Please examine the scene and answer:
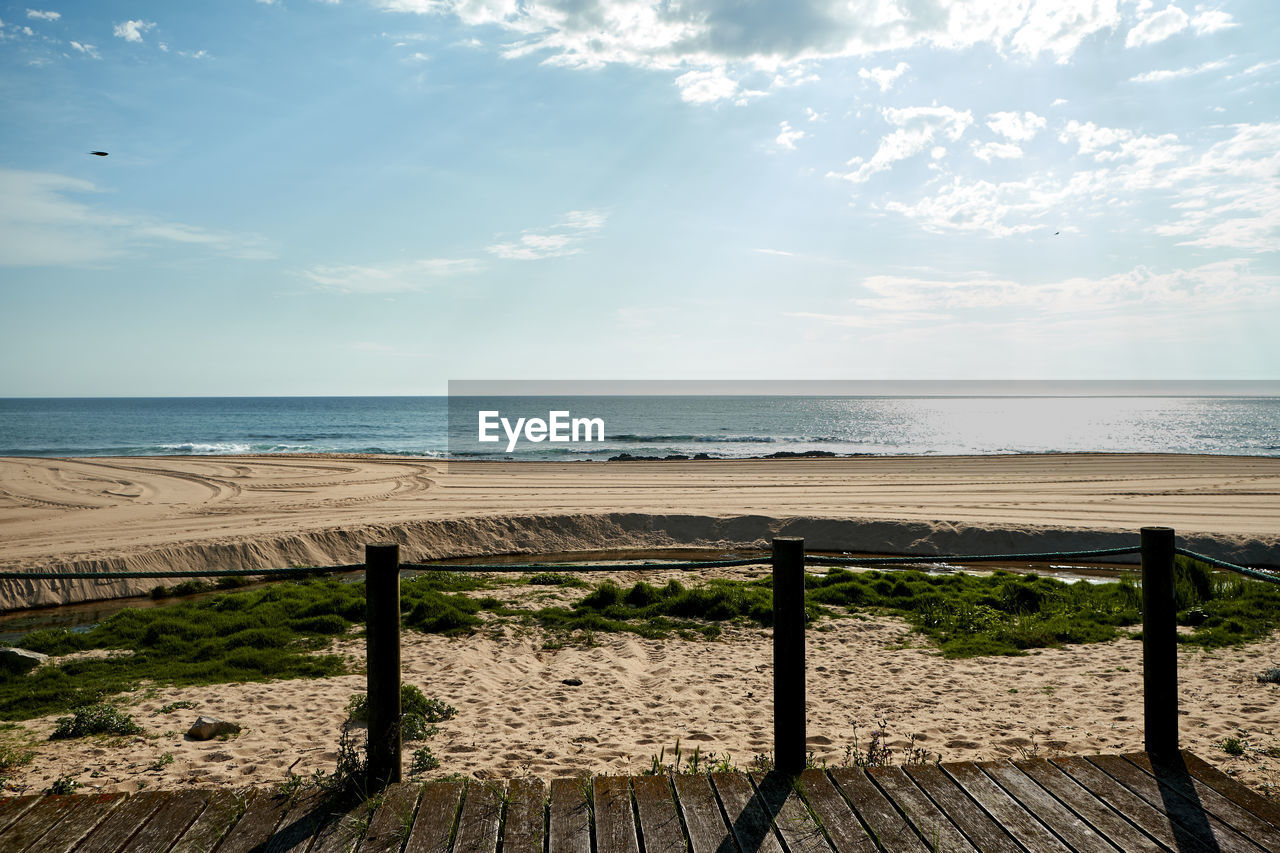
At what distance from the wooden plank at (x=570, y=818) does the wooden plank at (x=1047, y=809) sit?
77.0 inches

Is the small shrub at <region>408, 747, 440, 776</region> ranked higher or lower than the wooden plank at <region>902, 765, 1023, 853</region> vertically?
lower

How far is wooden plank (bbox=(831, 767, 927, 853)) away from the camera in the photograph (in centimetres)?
313

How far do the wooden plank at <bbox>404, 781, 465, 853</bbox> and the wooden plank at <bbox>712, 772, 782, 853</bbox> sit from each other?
120cm

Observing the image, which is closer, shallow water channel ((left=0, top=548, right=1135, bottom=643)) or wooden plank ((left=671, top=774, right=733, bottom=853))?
wooden plank ((left=671, top=774, right=733, bottom=853))

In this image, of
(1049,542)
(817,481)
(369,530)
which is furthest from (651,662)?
(817,481)

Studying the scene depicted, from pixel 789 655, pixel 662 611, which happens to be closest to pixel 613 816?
pixel 789 655

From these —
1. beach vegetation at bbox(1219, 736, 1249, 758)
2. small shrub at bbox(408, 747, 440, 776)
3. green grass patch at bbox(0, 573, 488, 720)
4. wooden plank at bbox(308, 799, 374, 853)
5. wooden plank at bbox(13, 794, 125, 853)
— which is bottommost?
green grass patch at bbox(0, 573, 488, 720)

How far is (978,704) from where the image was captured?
19.5 ft

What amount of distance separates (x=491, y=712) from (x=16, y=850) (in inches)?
124

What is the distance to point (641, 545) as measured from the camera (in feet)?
54.7

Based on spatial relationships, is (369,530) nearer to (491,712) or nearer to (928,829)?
(491,712)

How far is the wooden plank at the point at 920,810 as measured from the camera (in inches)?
123

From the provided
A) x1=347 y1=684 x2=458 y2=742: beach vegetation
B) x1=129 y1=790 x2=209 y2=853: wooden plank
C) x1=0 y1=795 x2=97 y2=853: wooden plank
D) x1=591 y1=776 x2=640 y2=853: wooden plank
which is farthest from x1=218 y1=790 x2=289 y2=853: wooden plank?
x1=347 y1=684 x2=458 y2=742: beach vegetation

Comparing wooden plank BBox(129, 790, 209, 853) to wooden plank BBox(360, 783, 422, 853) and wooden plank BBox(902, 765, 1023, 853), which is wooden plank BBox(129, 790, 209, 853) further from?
wooden plank BBox(902, 765, 1023, 853)
